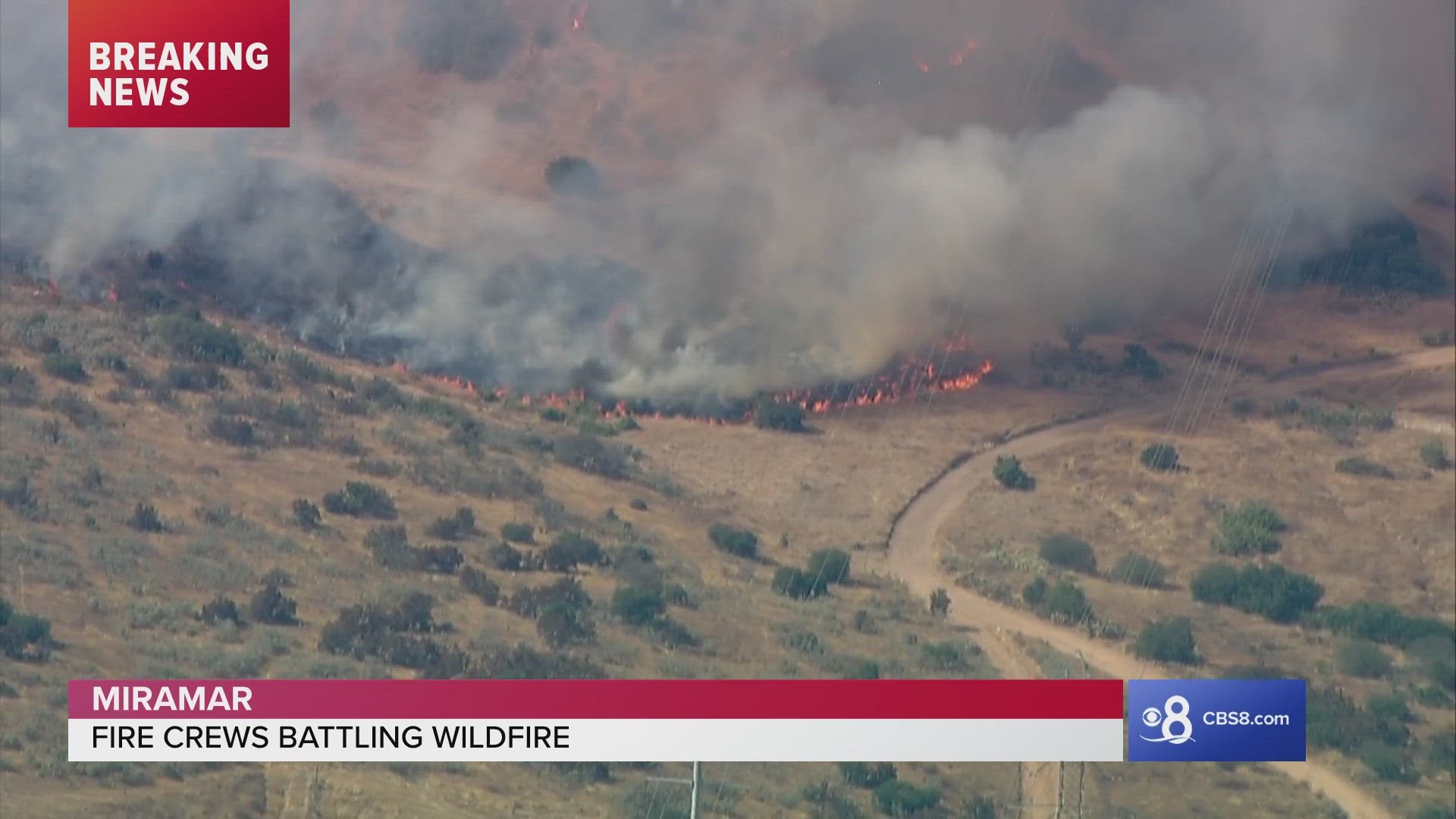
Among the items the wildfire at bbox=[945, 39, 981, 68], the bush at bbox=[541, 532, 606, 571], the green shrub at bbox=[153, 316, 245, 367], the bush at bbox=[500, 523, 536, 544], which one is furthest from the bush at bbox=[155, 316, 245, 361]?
the wildfire at bbox=[945, 39, 981, 68]

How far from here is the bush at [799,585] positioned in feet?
161

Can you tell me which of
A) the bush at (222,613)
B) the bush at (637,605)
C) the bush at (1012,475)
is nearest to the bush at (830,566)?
the bush at (637,605)

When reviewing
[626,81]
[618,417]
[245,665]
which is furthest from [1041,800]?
[626,81]

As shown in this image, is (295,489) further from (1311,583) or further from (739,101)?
(739,101)

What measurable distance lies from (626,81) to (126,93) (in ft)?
150

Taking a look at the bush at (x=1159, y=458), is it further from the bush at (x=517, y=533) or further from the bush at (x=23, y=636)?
the bush at (x=23, y=636)

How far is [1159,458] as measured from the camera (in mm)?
62750

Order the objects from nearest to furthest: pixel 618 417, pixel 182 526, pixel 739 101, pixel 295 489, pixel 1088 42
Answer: pixel 182 526 < pixel 295 489 < pixel 618 417 < pixel 739 101 < pixel 1088 42

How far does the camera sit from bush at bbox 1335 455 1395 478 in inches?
2494

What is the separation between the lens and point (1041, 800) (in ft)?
121

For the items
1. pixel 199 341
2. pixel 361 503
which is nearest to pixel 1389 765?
pixel 361 503

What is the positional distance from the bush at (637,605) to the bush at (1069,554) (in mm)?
13856

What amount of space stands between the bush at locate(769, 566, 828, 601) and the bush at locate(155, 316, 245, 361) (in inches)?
723

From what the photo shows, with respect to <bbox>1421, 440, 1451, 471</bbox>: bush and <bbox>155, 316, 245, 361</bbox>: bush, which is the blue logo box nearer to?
<bbox>155, 316, 245, 361</bbox>: bush
